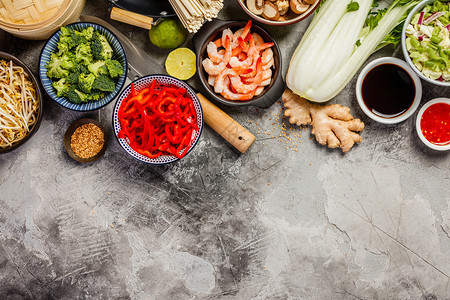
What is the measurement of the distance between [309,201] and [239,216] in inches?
23.2

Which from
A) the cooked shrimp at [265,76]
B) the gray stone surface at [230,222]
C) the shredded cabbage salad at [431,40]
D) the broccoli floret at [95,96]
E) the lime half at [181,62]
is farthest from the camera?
the gray stone surface at [230,222]

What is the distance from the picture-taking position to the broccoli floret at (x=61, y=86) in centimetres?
247

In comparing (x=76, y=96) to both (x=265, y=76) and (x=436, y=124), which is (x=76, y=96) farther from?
(x=436, y=124)

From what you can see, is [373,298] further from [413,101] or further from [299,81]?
[299,81]

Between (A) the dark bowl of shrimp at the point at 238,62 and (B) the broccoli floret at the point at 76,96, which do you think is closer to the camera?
(B) the broccoli floret at the point at 76,96

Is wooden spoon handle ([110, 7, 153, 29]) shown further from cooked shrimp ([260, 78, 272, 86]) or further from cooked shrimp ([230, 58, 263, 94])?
cooked shrimp ([260, 78, 272, 86])

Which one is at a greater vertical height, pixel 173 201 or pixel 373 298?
pixel 173 201

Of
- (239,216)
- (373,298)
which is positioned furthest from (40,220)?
(373,298)

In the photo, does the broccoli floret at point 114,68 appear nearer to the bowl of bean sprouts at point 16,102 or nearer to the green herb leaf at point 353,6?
the bowl of bean sprouts at point 16,102

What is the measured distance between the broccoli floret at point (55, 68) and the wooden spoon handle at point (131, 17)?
51 centimetres

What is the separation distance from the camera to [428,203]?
113 inches

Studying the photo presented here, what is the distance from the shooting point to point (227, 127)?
270 centimetres

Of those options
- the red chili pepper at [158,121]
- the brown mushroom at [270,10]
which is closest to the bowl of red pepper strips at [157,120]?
the red chili pepper at [158,121]

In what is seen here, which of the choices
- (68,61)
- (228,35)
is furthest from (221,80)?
(68,61)
